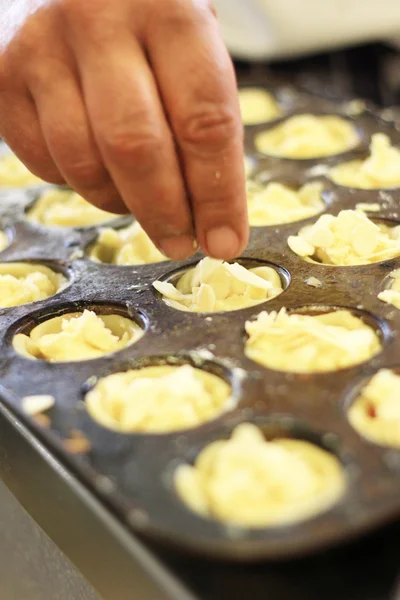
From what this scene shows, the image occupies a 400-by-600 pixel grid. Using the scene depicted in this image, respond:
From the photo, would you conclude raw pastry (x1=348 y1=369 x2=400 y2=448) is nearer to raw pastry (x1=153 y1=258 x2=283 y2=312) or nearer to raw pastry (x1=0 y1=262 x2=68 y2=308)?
raw pastry (x1=153 y1=258 x2=283 y2=312)

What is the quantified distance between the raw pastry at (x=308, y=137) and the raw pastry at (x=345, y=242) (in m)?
0.84

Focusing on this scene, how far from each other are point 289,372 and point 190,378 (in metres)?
0.19

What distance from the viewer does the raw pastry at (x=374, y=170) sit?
94.6 inches

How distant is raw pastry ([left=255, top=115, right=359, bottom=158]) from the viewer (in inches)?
110

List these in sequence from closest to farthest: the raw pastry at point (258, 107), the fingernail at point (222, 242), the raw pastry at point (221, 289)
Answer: the fingernail at point (222, 242) < the raw pastry at point (221, 289) < the raw pastry at point (258, 107)

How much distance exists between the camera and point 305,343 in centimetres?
149

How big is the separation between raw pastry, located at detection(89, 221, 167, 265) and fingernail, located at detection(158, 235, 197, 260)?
2.13 ft

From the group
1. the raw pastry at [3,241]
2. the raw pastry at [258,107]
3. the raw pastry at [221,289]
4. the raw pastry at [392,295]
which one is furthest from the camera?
the raw pastry at [258,107]

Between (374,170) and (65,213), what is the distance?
103 centimetres

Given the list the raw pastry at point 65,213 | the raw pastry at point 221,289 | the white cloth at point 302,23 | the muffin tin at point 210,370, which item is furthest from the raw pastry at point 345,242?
the white cloth at point 302,23

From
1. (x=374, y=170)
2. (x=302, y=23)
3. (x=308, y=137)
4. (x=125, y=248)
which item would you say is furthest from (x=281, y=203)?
(x=302, y=23)

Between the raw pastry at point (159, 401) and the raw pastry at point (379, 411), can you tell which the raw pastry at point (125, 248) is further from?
the raw pastry at point (379, 411)

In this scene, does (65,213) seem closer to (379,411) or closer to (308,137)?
(308,137)

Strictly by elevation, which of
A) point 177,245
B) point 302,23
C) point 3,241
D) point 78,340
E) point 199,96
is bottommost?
point 3,241
